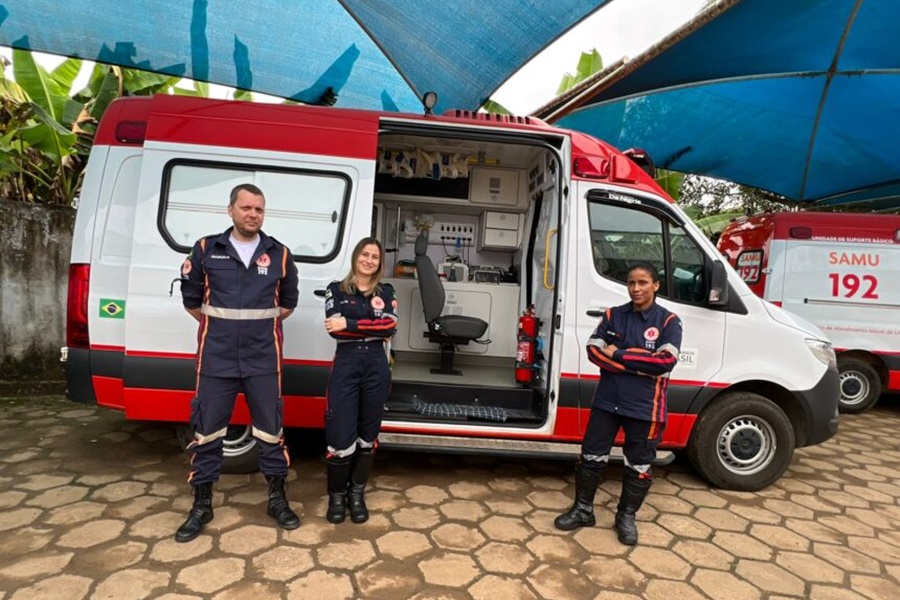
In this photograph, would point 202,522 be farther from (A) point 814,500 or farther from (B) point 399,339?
(A) point 814,500

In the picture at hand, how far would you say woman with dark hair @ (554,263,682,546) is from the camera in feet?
9.03

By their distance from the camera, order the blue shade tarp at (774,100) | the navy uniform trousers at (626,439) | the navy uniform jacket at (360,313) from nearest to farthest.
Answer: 1. the navy uniform jacket at (360,313)
2. the navy uniform trousers at (626,439)
3. the blue shade tarp at (774,100)

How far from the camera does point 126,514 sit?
293cm

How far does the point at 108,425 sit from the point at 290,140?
3152mm

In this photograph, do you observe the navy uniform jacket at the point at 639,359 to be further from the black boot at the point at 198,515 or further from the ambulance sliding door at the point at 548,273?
the black boot at the point at 198,515

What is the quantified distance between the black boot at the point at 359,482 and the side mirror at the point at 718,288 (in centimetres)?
244

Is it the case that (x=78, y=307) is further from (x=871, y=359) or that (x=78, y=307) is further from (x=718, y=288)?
(x=871, y=359)

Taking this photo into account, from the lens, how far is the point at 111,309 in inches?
124

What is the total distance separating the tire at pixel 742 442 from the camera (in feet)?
11.7

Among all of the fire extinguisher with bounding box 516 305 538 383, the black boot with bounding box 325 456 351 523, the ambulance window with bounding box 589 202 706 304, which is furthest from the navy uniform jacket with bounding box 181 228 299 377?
the ambulance window with bounding box 589 202 706 304

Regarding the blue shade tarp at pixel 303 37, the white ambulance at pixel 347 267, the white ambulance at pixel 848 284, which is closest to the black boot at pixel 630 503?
the white ambulance at pixel 347 267

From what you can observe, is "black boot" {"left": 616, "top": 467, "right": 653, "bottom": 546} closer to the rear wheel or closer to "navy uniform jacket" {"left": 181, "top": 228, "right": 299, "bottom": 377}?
"navy uniform jacket" {"left": 181, "top": 228, "right": 299, "bottom": 377}

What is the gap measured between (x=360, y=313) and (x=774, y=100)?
6.75m

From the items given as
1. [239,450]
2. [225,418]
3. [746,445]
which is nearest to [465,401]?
[239,450]
